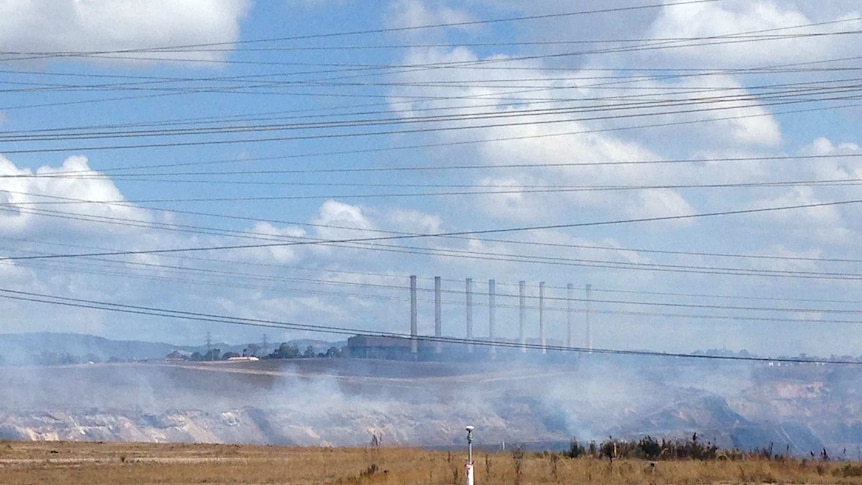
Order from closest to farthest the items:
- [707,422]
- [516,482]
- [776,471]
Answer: [516,482] < [776,471] < [707,422]

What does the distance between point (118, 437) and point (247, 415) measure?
65.1ft

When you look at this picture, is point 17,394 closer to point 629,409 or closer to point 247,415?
point 247,415

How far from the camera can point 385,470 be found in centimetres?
4806

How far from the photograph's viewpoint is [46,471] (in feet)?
173

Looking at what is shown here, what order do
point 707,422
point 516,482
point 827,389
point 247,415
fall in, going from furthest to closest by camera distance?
point 827,389, point 707,422, point 247,415, point 516,482

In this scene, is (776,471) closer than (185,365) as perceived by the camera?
Yes

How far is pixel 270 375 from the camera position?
177 metres

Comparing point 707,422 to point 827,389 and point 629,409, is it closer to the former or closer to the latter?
point 629,409

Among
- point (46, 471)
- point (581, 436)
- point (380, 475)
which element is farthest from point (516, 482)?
point (581, 436)

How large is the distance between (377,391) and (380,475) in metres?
130

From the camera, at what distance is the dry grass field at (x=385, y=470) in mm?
43906

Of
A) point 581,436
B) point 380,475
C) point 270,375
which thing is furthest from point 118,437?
point 380,475

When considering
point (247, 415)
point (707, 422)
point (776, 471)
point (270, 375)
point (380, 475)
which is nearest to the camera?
point (380, 475)

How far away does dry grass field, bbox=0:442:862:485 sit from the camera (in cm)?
4391
